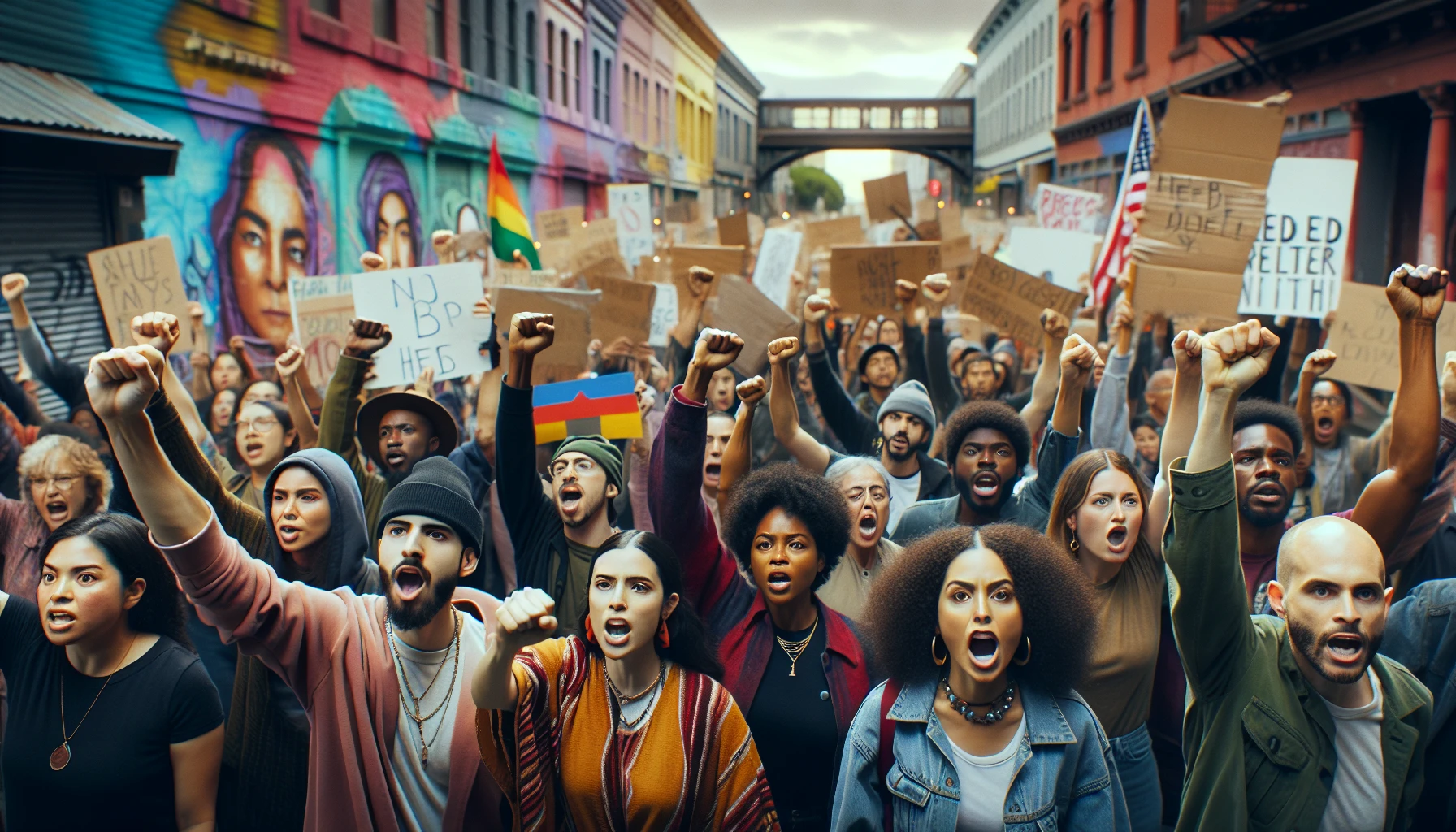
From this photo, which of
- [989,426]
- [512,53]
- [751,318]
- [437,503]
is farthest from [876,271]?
[512,53]

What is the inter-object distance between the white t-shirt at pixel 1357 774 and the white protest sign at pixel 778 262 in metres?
7.21

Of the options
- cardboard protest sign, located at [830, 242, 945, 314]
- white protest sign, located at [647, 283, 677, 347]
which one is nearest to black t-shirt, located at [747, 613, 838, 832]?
cardboard protest sign, located at [830, 242, 945, 314]

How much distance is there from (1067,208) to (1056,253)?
6.90ft

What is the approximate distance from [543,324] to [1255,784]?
2353 mm

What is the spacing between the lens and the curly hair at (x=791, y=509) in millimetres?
A: 3514

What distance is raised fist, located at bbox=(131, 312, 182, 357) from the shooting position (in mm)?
3652

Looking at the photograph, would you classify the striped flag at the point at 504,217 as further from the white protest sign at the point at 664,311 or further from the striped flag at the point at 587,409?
the striped flag at the point at 587,409

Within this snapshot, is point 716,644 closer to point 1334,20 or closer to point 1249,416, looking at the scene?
point 1249,416

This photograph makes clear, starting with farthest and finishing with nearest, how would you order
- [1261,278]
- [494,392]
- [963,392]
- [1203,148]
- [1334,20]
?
[1334,20], [963,392], [1261,278], [1203,148], [494,392]

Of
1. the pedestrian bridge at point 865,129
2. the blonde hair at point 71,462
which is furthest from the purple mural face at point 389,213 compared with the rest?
the pedestrian bridge at point 865,129

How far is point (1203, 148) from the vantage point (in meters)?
6.10

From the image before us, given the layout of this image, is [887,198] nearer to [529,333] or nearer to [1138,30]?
[529,333]

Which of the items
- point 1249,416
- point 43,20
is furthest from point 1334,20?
point 43,20

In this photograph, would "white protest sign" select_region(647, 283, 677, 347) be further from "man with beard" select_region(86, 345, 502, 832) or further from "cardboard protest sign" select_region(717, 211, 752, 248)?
"man with beard" select_region(86, 345, 502, 832)
